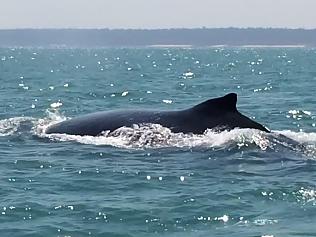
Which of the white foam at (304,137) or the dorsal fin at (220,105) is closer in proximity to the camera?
the dorsal fin at (220,105)

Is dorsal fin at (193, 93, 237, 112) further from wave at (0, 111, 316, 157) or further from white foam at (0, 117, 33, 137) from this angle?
white foam at (0, 117, 33, 137)

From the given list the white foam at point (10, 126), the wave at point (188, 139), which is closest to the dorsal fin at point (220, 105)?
the wave at point (188, 139)

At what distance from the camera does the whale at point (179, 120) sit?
16.6m

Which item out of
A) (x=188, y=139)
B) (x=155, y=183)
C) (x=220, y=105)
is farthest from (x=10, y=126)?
(x=155, y=183)

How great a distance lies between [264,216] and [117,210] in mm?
1946

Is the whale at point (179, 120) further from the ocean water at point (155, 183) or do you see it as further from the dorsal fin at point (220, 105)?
the ocean water at point (155, 183)

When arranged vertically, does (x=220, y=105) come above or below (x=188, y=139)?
above

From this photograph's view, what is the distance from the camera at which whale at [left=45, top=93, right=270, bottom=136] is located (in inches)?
655

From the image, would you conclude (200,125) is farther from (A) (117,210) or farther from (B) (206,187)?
(A) (117,210)

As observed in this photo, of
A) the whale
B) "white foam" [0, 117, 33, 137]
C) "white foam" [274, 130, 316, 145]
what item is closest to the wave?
"white foam" [274, 130, 316, 145]

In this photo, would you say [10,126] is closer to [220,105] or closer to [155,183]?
[220,105]

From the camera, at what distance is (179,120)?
17.3 m

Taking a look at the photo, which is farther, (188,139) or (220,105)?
(220,105)

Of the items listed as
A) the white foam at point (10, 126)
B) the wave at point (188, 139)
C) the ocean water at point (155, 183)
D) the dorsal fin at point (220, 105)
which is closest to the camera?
the ocean water at point (155, 183)
